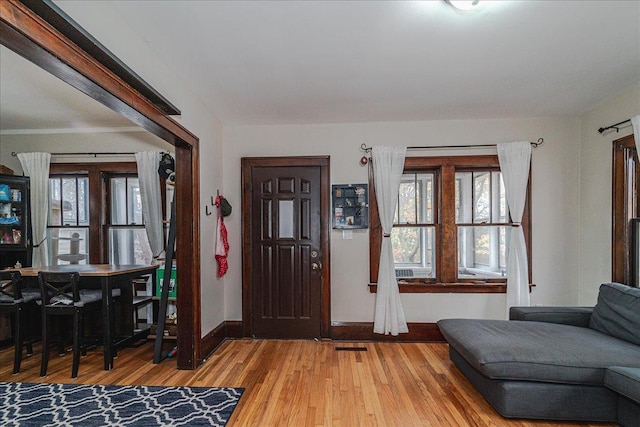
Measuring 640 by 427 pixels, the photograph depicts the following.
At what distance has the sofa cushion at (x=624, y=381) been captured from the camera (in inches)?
72.6

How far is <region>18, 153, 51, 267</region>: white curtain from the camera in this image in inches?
159

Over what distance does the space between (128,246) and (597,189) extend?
555 cm

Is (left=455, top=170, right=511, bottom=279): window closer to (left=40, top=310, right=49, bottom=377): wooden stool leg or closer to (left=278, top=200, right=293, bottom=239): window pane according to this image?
(left=278, top=200, right=293, bottom=239): window pane

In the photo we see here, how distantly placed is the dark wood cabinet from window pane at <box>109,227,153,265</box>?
90 centimetres

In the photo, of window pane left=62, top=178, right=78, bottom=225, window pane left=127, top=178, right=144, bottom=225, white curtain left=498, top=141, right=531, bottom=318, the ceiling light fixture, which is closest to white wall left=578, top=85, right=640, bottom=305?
white curtain left=498, top=141, right=531, bottom=318

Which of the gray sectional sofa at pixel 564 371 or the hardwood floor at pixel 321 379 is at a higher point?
the gray sectional sofa at pixel 564 371

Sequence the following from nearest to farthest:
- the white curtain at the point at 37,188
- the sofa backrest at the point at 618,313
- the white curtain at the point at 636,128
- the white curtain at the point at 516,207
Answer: the sofa backrest at the point at 618,313 → the white curtain at the point at 636,128 → the white curtain at the point at 516,207 → the white curtain at the point at 37,188

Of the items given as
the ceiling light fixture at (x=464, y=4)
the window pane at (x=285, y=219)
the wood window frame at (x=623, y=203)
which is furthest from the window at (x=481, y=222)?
the ceiling light fixture at (x=464, y=4)

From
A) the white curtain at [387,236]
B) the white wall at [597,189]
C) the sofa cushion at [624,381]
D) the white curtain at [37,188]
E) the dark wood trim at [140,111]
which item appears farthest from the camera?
the white curtain at [37,188]

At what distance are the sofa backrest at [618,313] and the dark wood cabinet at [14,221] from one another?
6.12 m

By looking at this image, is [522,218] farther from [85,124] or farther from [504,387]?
[85,124]

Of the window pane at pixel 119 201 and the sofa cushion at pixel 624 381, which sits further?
the window pane at pixel 119 201

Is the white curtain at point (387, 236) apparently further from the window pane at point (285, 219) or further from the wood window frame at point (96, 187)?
the wood window frame at point (96, 187)

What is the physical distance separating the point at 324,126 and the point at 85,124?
2948 mm
